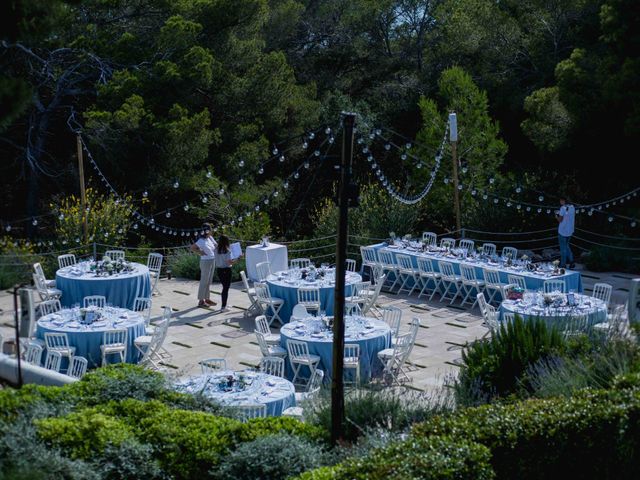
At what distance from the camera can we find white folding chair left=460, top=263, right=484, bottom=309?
17.1m

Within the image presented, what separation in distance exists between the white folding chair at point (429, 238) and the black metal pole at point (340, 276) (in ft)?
34.1

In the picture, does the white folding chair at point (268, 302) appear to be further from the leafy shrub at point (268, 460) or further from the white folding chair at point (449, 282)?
the leafy shrub at point (268, 460)

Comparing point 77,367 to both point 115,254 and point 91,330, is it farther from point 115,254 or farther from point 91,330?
point 115,254

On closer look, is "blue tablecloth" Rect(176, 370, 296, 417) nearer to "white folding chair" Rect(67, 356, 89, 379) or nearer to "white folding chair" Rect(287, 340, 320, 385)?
"white folding chair" Rect(287, 340, 320, 385)

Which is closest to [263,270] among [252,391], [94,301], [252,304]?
[252,304]

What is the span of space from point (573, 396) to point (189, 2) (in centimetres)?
1837

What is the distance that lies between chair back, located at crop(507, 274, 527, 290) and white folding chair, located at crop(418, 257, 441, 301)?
1701 millimetres

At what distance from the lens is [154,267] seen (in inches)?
762

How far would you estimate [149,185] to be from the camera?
75.6ft

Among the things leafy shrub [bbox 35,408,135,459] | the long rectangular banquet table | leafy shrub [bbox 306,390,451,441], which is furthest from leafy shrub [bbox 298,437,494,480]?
the long rectangular banquet table

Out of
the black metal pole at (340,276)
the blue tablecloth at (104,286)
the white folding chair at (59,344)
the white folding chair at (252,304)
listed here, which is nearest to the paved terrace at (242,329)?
the white folding chair at (252,304)

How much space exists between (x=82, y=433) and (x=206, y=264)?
29.9 feet

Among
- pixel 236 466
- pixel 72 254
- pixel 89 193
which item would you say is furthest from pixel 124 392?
pixel 89 193

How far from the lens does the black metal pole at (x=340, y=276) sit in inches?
327
